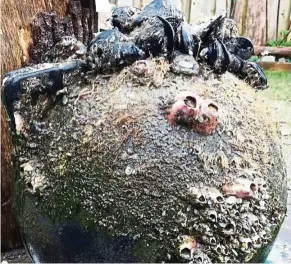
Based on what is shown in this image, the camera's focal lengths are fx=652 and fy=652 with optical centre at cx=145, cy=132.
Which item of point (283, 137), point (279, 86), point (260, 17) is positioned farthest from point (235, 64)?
point (260, 17)

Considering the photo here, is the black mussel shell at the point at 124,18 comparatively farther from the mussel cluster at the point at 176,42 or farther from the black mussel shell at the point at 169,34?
the black mussel shell at the point at 169,34

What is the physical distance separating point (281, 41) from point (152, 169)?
7.21 m

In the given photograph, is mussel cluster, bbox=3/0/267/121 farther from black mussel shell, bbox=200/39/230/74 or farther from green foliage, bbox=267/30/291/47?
green foliage, bbox=267/30/291/47

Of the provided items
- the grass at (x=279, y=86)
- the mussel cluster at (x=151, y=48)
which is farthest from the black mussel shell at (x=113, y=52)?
the grass at (x=279, y=86)

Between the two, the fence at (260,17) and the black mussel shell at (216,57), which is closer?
the black mussel shell at (216,57)

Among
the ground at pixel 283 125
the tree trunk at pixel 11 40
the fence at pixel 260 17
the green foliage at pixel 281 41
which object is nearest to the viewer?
the tree trunk at pixel 11 40

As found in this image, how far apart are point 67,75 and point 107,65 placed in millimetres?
115

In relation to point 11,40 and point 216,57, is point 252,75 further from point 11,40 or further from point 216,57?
point 11,40

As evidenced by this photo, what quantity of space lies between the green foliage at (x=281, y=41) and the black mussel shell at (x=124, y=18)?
22.2 feet

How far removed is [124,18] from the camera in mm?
1849

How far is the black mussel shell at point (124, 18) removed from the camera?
6.02ft

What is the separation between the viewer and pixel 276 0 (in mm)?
8438

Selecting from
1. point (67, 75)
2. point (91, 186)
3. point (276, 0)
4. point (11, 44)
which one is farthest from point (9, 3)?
point (276, 0)

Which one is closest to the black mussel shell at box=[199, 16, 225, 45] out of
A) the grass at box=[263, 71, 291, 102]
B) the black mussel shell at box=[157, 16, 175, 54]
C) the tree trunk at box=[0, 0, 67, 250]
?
the black mussel shell at box=[157, 16, 175, 54]
